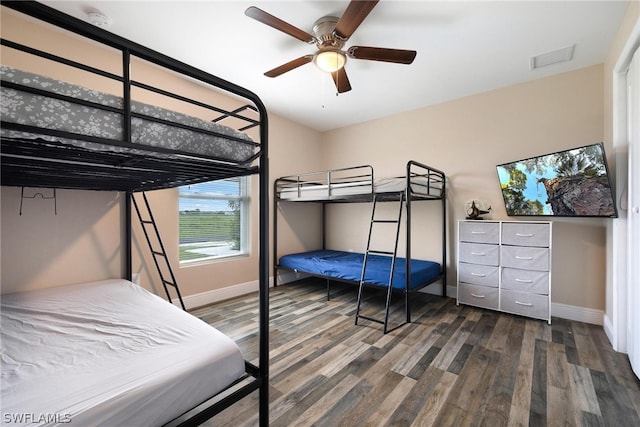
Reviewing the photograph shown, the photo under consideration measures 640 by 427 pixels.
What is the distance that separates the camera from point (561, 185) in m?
2.54

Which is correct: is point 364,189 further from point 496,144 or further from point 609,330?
point 609,330

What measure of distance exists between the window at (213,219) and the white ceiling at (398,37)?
1.33 meters

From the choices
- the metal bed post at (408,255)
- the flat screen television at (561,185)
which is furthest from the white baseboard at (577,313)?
the metal bed post at (408,255)

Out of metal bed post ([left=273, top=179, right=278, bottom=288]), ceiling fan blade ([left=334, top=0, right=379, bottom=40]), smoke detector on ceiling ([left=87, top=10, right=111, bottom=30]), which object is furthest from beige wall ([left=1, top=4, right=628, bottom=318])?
ceiling fan blade ([left=334, top=0, right=379, bottom=40])

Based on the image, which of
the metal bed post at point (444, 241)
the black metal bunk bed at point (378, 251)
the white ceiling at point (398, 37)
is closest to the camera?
the white ceiling at point (398, 37)

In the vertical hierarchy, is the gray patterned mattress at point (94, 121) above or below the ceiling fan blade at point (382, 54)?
below

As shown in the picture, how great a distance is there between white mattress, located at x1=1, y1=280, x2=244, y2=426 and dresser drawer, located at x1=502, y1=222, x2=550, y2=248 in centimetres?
291

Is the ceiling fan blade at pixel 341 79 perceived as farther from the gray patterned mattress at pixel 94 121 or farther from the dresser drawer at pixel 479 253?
the dresser drawer at pixel 479 253

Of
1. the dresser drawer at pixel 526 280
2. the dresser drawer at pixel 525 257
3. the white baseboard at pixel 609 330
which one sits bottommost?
the white baseboard at pixel 609 330

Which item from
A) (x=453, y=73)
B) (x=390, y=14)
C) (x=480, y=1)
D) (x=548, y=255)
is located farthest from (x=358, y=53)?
(x=548, y=255)

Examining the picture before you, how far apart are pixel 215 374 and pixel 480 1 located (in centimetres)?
280

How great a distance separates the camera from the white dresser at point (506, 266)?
271 cm

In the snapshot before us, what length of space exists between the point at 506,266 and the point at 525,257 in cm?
20

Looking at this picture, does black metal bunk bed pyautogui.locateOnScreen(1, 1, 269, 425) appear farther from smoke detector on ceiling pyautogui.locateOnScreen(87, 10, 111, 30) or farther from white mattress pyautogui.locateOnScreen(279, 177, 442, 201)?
white mattress pyautogui.locateOnScreen(279, 177, 442, 201)
